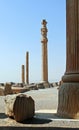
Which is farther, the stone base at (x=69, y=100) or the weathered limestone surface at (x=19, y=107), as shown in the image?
the stone base at (x=69, y=100)

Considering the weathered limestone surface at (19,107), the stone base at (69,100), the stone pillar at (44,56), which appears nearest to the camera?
the weathered limestone surface at (19,107)

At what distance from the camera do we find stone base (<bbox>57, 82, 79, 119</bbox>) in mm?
6164

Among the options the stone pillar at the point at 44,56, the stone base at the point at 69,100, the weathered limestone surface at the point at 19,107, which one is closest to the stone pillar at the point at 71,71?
the stone base at the point at 69,100

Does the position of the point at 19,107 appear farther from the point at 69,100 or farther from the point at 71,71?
the point at 71,71

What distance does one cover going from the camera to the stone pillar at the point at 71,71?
244 inches

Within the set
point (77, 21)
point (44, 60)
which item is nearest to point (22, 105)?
point (77, 21)

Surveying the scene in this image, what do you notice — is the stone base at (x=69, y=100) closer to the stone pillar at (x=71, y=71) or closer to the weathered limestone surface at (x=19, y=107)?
the stone pillar at (x=71, y=71)

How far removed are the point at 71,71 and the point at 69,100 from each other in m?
0.59

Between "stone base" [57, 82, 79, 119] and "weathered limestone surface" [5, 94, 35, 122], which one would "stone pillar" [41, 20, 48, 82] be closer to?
"stone base" [57, 82, 79, 119]

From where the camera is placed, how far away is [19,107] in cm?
538

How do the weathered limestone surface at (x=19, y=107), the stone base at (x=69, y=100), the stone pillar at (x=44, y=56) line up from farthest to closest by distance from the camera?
the stone pillar at (x=44, y=56)
the stone base at (x=69, y=100)
the weathered limestone surface at (x=19, y=107)

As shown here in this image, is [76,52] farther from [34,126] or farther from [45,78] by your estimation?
[45,78]

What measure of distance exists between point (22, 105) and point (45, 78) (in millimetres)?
22816

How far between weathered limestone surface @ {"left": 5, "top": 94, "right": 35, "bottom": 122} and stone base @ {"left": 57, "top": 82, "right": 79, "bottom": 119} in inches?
36.5
